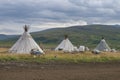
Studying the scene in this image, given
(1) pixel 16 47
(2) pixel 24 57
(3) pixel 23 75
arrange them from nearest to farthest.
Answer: (3) pixel 23 75, (2) pixel 24 57, (1) pixel 16 47

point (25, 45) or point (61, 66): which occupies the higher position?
point (25, 45)

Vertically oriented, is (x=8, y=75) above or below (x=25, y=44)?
below

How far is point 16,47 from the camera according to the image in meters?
68.8

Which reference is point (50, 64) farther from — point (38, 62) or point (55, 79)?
point (55, 79)

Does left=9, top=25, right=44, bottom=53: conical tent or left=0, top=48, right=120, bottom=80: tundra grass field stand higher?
left=9, top=25, right=44, bottom=53: conical tent

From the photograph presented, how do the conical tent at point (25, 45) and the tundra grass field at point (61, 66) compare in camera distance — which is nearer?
the tundra grass field at point (61, 66)

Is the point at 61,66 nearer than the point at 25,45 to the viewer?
Yes

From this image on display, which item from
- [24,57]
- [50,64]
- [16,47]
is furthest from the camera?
[16,47]

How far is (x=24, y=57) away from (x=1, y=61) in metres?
4.49

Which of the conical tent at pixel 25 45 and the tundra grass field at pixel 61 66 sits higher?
the conical tent at pixel 25 45

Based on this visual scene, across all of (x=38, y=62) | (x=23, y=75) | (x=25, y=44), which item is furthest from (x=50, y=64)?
(x=25, y=44)

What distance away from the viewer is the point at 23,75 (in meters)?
35.4

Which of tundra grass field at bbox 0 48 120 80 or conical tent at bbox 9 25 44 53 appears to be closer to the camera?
tundra grass field at bbox 0 48 120 80

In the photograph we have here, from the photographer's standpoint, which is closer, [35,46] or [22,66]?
[22,66]
